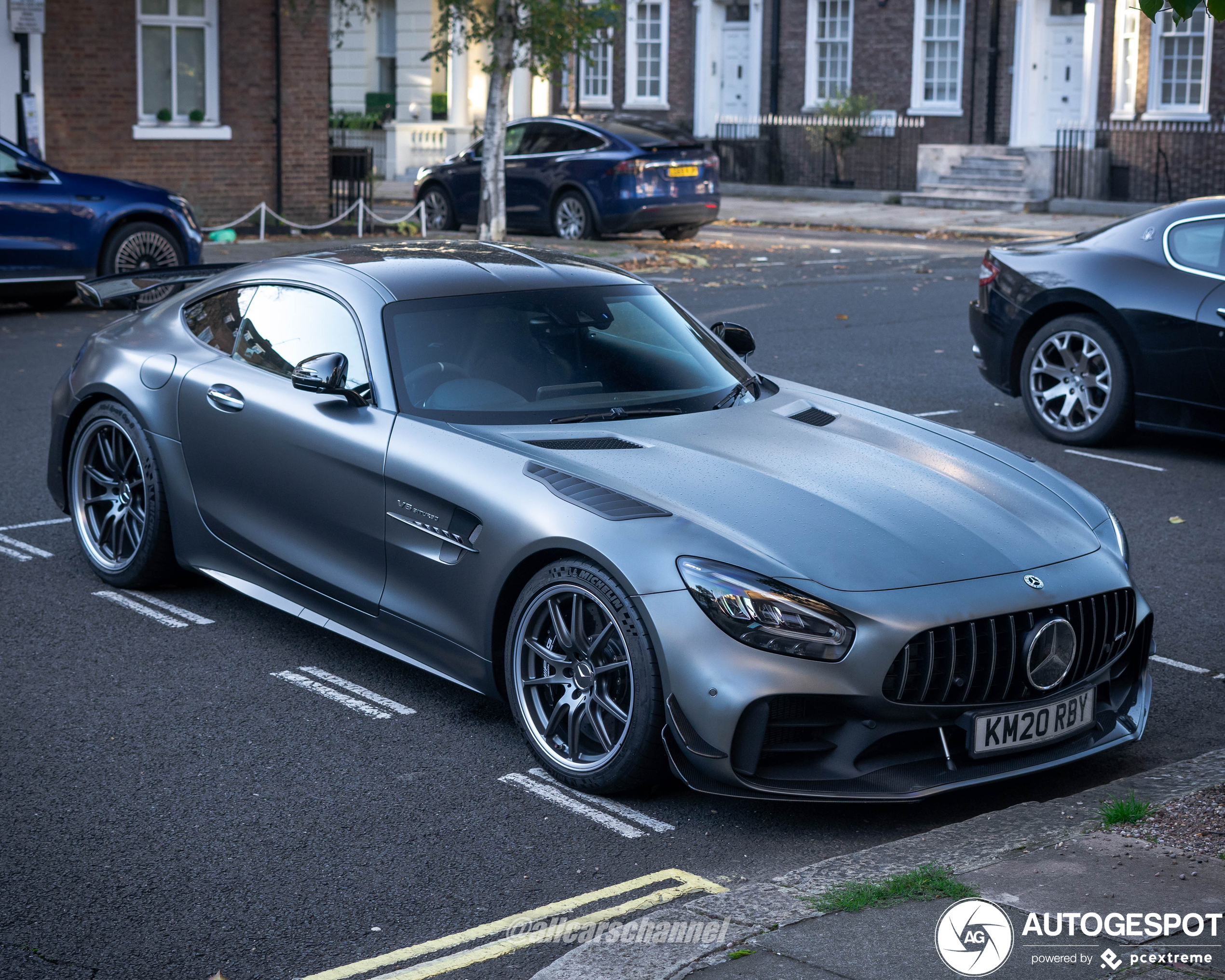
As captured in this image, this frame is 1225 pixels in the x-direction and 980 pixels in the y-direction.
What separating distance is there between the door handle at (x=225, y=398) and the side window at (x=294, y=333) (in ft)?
0.44

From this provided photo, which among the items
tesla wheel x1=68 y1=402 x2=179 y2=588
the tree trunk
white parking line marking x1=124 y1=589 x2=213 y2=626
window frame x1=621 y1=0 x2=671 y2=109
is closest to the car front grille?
white parking line marking x1=124 y1=589 x2=213 y2=626

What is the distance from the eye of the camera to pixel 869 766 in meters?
4.18

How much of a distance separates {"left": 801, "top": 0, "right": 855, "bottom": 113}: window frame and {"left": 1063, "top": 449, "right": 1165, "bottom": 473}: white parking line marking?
26.7m

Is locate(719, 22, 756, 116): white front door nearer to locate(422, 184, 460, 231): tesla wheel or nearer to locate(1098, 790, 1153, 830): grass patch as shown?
locate(422, 184, 460, 231): tesla wheel

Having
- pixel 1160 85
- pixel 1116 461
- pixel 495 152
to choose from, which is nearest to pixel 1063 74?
pixel 1160 85

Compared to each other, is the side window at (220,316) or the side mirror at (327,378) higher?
the side window at (220,316)

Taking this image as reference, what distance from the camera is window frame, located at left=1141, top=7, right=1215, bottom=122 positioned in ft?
93.7

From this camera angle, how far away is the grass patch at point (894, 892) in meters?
3.60

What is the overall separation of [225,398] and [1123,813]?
11.5 ft

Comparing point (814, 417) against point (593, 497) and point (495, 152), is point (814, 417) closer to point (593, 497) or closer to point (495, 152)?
point (593, 497)

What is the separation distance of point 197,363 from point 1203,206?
5.99m

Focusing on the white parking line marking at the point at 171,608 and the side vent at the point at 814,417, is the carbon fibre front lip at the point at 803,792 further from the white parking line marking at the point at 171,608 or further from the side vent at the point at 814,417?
the white parking line marking at the point at 171,608

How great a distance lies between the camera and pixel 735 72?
37.2 meters

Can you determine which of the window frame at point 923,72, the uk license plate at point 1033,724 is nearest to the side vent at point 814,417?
the uk license plate at point 1033,724
